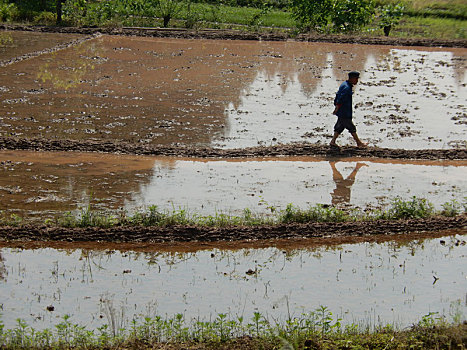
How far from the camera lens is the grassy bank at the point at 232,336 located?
5.43 meters

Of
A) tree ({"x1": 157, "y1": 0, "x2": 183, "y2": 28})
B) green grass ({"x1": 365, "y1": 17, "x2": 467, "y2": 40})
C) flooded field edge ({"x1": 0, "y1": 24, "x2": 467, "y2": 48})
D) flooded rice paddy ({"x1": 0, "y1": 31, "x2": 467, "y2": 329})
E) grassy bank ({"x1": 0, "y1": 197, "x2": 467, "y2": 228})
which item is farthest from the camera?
tree ({"x1": 157, "y1": 0, "x2": 183, "y2": 28})

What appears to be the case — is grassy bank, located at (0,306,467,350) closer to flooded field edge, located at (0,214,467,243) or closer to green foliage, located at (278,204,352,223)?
flooded field edge, located at (0,214,467,243)

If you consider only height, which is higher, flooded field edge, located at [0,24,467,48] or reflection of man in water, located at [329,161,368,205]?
flooded field edge, located at [0,24,467,48]

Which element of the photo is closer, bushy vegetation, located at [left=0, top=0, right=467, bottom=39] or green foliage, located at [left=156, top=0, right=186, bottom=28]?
bushy vegetation, located at [left=0, top=0, right=467, bottom=39]

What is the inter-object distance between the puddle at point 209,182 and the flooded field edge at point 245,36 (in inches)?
504

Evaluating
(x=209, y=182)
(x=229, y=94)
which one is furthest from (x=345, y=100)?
(x=229, y=94)

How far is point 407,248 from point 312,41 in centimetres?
1653

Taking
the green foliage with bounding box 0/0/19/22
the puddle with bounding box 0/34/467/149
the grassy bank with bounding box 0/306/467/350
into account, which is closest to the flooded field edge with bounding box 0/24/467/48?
the puddle with bounding box 0/34/467/149

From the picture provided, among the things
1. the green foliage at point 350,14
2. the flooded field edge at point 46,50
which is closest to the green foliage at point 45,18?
the flooded field edge at point 46,50

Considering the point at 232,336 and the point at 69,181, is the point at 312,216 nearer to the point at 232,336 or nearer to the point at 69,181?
the point at 232,336

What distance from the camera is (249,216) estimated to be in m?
8.47

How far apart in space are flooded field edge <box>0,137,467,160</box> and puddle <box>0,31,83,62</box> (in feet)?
28.4

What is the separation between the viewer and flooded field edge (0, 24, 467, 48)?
23156mm

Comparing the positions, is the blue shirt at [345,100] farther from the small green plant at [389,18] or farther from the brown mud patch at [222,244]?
the small green plant at [389,18]
